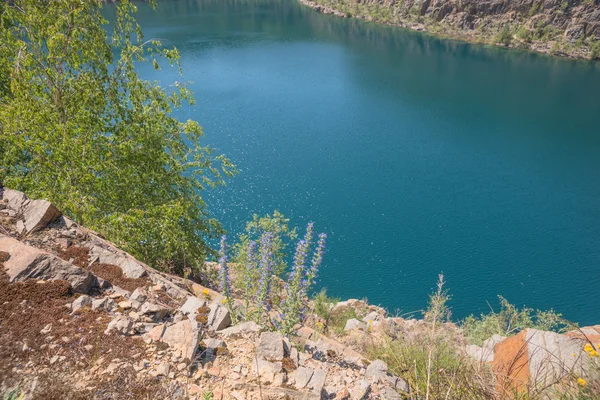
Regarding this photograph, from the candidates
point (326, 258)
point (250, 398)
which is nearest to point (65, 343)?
point (250, 398)

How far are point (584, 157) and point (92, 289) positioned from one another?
42.2 m

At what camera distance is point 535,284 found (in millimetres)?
21266

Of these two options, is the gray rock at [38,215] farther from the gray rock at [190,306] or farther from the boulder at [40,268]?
the gray rock at [190,306]

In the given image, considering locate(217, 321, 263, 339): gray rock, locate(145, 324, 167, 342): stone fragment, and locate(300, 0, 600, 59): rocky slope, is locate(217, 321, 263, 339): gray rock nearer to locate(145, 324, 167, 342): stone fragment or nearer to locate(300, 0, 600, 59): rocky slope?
locate(145, 324, 167, 342): stone fragment

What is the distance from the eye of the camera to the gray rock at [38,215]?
610 centimetres

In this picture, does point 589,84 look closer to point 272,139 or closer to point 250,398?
point 272,139

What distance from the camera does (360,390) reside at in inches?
183

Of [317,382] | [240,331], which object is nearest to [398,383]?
[317,382]

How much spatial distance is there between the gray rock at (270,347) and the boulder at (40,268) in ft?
8.10

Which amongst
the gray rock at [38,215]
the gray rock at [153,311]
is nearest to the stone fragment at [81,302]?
the gray rock at [153,311]

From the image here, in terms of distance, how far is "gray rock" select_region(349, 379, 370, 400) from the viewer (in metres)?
4.57

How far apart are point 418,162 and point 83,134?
28.1 m

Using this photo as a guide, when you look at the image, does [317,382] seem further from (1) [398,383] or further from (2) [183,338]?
(2) [183,338]

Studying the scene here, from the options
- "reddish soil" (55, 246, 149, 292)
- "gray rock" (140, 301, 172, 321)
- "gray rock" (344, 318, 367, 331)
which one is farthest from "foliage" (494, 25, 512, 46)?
"gray rock" (140, 301, 172, 321)
